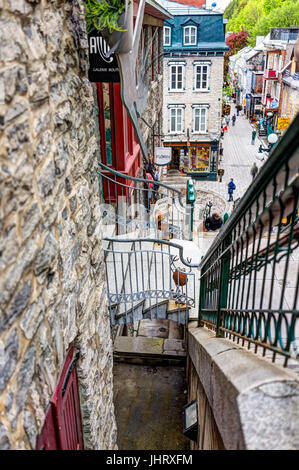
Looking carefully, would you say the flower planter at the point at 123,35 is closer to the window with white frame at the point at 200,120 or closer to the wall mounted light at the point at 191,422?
the wall mounted light at the point at 191,422

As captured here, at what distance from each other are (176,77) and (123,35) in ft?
66.2

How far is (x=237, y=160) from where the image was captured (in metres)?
26.9

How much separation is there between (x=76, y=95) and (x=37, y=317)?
1.51 m

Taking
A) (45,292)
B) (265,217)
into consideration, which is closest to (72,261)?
(45,292)

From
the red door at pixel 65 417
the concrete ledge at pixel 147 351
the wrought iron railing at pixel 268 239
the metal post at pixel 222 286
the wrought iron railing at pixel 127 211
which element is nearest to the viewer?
the wrought iron railing at pixel 268 239

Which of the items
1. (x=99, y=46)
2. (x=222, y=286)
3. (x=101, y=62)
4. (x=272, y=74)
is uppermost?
(x=99, y=46)

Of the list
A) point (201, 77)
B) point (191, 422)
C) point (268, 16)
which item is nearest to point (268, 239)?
point (191, 422)

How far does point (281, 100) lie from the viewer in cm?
2850

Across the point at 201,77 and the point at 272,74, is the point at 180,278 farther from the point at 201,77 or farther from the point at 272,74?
the point at 272,74

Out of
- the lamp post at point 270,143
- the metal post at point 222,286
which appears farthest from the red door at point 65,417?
the lamp post at point 270,143

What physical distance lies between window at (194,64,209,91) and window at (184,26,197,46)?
1.27 m

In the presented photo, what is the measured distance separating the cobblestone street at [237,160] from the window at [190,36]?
7745 millimetres

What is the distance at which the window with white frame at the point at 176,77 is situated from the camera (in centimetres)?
2174

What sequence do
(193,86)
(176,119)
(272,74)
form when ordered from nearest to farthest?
1. (193,86)
2. (176,119)
3. (272,74)
